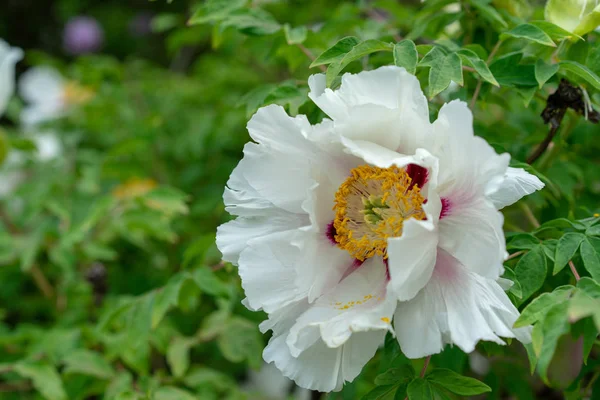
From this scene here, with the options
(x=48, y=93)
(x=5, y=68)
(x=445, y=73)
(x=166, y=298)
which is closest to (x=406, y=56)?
(x=445, y=73)

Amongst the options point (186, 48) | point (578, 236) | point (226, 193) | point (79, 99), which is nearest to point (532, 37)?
point (578, 236)

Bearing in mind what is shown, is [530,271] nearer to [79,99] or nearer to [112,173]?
[112,173]

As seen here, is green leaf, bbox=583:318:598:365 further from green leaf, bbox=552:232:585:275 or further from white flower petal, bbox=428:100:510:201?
white flower petal, bbox=428:100:510:201

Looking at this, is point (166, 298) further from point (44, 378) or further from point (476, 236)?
point (476, 236)

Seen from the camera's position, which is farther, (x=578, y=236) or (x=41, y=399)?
(x=41, y=399)

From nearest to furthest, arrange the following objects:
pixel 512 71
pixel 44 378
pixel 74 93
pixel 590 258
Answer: pixel 590 258 → pixel 512 71 → pixel 44 378 → pixel 74 93

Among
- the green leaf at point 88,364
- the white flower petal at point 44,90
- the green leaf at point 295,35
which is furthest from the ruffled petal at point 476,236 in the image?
the white flower petal at point 44,90
